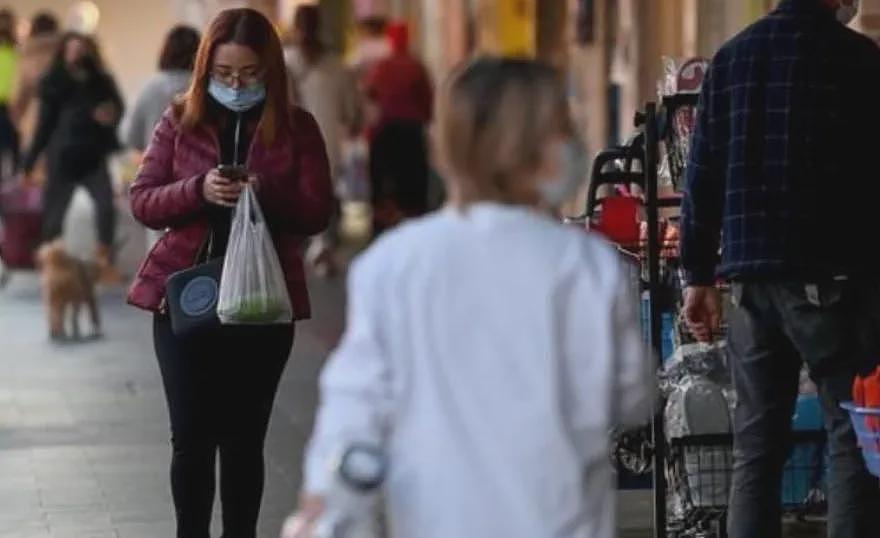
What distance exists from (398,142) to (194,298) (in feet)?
38.5

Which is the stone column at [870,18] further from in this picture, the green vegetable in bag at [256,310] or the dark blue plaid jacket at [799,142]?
the green vegetable in bag at [256,310]

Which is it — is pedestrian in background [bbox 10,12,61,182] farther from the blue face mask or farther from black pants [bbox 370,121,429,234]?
the blue face mask

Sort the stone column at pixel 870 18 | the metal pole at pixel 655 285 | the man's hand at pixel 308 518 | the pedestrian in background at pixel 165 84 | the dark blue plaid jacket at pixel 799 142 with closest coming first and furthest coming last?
the man's hand at pixel 308 518, the dark blue plaid jacket at pixel 799 142, the metal pole at pixel 655 285, the stone column at pixel 870 18, the pedestrian in background at pixel 165 84

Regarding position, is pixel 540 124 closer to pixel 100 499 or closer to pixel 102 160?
pixel 100 499

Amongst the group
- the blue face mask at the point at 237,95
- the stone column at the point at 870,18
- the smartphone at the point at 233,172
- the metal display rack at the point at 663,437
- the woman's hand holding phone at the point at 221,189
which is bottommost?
the metal display rack at the point at 663,437

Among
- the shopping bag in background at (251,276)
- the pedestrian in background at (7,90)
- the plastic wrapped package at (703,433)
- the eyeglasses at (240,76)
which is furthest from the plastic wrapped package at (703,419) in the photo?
the pedestrian in background at (7,90)

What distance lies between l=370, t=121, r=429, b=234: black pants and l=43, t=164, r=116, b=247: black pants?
1.90 metres

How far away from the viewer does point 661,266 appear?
797cm

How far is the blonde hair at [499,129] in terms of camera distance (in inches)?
177

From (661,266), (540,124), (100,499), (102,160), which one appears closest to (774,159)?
(661,266)

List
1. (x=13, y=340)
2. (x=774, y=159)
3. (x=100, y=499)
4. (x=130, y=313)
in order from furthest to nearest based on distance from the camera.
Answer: (x=130, y=313)
(x=13, y=340)
(x=100, y=499)
(x=774, y=159)

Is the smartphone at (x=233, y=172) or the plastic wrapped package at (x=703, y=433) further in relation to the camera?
the plastic wrapped package at (x=703, y=433)

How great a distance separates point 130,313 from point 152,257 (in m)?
9.50

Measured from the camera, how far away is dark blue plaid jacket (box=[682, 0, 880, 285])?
6.76 metres
